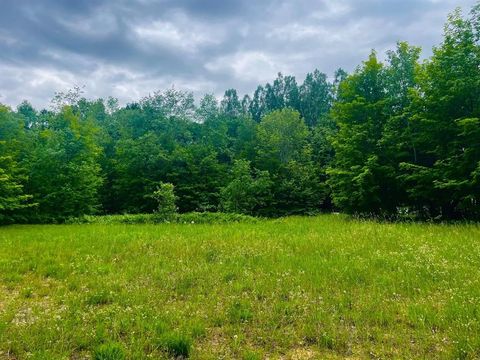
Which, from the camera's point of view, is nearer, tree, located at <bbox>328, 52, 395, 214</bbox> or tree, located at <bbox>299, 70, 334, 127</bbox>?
tree, located at <bbox>328, 52, 395, 214</bbox>

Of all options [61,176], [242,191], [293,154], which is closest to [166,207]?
[242,191]

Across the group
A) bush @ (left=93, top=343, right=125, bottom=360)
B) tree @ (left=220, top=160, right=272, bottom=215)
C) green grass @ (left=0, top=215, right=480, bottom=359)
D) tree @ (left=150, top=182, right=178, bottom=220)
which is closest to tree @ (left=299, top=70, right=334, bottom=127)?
tree @ (left=220, top=160, right=272, bottom=215)

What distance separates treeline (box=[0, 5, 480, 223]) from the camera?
63.8 ft

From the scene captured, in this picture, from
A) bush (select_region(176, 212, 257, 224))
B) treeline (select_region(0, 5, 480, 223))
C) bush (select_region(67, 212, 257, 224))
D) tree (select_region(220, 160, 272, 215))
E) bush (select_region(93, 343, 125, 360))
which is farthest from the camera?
tree (select_region(220, 160, 272, 215))

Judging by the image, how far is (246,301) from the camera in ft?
21.6

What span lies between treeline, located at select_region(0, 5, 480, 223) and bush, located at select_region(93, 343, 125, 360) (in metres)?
17.8

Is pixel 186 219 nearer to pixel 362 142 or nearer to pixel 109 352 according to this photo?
pixel 362 142

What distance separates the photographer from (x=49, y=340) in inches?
197

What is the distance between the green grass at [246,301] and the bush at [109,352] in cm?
2

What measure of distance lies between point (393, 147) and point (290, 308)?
20.2 metres

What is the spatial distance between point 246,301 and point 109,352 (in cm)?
269

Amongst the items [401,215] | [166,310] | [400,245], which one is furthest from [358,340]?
[401,215]

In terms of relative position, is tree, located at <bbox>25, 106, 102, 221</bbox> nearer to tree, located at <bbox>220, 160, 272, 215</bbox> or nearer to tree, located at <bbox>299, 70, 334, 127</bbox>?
tree, located at <bbox>220, 160, 272, 215</bbox>

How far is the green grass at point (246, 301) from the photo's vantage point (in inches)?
194
